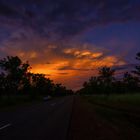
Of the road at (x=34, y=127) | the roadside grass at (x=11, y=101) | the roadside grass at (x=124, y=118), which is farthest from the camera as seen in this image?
the roadside grass at (x=11, y=101)

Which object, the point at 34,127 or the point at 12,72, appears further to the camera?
the point at 12,72

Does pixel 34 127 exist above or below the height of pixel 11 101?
below

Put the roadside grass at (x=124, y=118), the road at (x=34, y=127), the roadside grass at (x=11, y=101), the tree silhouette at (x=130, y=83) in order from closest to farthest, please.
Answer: the road at (x=34, y=127) → the roadside grass at (x=124, y=118) → the roadside grass at (x=11, y=101) → the tree silhouette at (x=130, y=83)

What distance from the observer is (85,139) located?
798 centimetres

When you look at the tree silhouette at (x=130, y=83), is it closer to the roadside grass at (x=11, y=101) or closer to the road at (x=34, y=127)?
the roadside grass at (x=11, y=101)

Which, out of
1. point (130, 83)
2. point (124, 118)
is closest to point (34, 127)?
point (124, 118)

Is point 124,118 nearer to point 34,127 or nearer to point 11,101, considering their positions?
point 34,127

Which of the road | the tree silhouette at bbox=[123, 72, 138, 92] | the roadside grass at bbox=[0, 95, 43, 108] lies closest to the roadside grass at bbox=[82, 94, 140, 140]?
the road

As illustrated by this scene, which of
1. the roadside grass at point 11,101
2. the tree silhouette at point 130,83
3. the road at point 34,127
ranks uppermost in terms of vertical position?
the tree silhouette at point 130,83

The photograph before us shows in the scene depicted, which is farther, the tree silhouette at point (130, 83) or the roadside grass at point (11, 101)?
the tree silhouette at point (130, 83)

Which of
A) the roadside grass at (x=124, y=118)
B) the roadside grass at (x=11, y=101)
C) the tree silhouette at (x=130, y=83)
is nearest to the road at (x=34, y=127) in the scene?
the roadside grass at (x=124, y=118)

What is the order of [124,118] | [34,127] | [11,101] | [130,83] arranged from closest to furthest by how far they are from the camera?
1. [34,127]
2. [124,118]
3. [11,101]
4. [130,83]

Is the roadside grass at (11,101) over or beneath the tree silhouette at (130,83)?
beneath

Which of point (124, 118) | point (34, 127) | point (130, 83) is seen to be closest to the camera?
point (34, 127)
